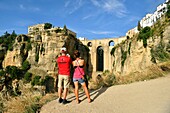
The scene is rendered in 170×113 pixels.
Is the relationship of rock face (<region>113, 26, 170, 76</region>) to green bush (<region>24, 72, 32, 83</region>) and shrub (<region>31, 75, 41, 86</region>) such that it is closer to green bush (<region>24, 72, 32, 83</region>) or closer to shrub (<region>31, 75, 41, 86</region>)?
shrub (<region>31, 75, 41, 86</region>)

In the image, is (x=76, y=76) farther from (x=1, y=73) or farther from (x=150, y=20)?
(x=150, y=20)

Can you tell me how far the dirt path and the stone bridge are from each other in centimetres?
4703

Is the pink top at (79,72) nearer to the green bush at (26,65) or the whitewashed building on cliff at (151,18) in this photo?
the whitewashed building on cliff at (151,18)

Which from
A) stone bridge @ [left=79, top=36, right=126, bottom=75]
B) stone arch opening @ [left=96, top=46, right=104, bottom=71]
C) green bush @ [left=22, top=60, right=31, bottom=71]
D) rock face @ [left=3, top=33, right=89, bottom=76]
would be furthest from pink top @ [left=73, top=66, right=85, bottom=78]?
stone arch opening @ [left=96, top=46, right=104, bottom=71]

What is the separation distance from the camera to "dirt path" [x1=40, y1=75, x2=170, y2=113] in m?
4.91

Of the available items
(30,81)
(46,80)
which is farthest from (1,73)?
(46,80)

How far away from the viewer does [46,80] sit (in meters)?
43.1

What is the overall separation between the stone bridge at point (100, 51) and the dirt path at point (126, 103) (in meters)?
47.0

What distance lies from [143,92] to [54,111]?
8.18 ft

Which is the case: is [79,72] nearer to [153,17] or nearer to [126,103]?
[126,103]

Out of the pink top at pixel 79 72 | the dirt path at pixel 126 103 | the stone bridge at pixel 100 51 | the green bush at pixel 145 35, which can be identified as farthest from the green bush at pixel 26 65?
the pink top at pixel 79 72

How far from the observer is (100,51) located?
199 ft

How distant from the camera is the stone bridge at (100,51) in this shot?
5484 centimetres

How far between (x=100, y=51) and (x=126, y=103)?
5535cm
